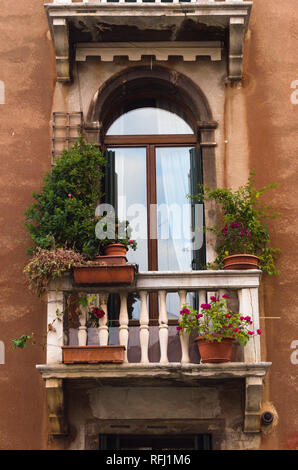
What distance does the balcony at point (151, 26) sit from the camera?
8.78 meters

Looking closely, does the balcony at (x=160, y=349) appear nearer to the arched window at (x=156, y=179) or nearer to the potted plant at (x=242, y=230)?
the potted plant at (x=242, y=230)

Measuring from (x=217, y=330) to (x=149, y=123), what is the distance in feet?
11.0

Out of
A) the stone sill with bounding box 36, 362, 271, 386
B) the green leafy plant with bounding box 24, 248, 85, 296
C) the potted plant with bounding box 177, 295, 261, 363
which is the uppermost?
the green leafy plant with bounding box 24, 248, 85, 296

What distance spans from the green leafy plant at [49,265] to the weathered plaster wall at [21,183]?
803 mm

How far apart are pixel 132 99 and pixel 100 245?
8.22ft

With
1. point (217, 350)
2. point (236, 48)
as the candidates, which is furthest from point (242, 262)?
point (236, 48)

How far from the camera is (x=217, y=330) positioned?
7.38 metres

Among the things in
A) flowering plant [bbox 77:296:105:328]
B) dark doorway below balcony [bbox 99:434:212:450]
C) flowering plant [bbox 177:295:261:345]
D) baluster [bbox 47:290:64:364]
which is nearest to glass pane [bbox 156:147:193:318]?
flowering plant [bbox 77:296:105:328]

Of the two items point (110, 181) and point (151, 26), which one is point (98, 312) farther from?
point (151, 26)

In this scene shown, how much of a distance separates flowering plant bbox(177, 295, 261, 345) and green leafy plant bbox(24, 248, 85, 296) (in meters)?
1.30

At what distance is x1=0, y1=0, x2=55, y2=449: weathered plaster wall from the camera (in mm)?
8047

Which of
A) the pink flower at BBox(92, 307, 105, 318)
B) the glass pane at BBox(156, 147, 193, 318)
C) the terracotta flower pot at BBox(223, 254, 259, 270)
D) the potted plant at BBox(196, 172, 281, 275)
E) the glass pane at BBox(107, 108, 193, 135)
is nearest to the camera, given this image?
the pink flower at BBox(92, 307, 105, 318)

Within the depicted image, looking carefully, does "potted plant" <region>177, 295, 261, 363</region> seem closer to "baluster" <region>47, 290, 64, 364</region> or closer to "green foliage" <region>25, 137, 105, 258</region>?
"baluster" <region>47, 290, 64, 364</region>

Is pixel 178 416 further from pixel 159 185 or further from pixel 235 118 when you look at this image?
pixel 235 118
